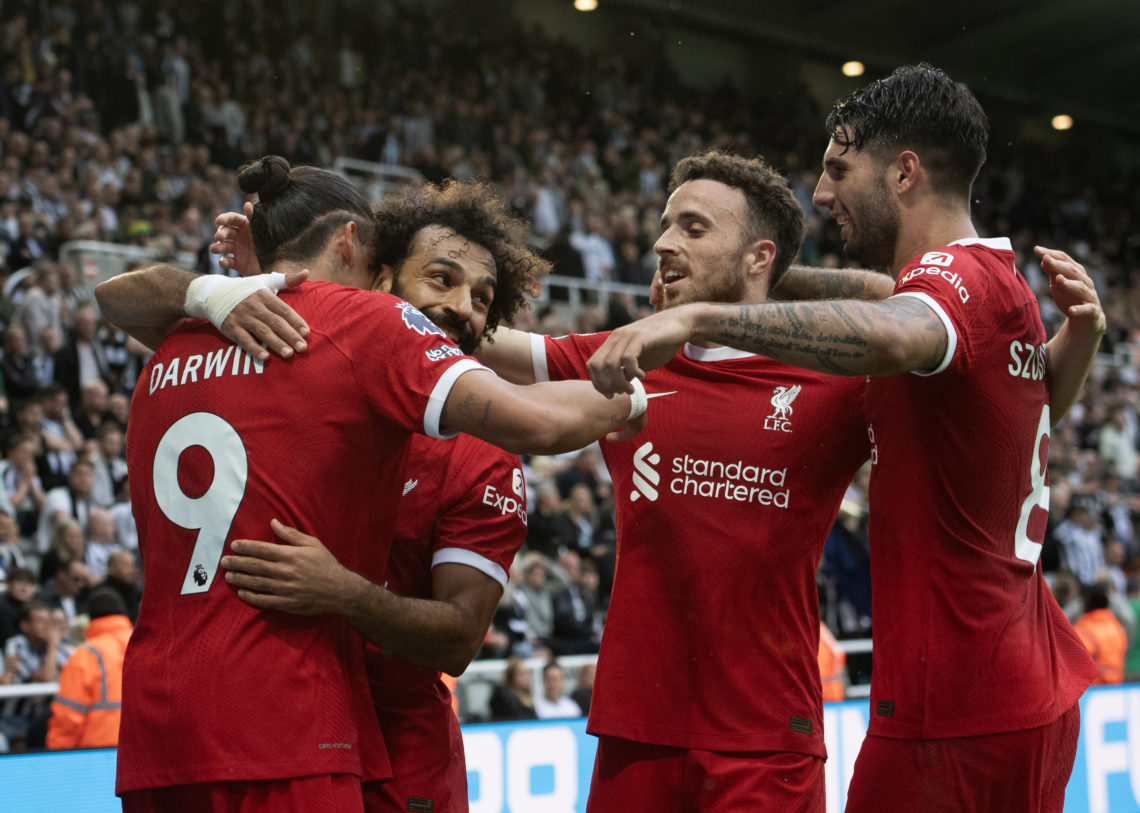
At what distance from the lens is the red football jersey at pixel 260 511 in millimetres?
2461

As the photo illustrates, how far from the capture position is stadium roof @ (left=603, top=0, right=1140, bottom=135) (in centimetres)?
2317

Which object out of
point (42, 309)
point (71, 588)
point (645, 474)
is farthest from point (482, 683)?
point (645, 474)

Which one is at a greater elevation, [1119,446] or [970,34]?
[970,34]

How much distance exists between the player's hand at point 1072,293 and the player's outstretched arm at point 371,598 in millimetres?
1640

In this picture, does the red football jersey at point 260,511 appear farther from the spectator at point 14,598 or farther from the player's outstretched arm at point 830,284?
the spectator at point 14,598

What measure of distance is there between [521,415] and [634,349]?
0.28 m

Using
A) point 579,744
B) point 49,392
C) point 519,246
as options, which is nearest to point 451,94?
point 49,392

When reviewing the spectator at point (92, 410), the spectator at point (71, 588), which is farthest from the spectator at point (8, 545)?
the spectator at point (92, 410)

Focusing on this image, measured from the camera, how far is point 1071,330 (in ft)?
10.3

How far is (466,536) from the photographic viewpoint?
3180 mm

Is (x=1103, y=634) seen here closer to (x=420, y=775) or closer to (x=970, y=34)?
(x=420, y=775)

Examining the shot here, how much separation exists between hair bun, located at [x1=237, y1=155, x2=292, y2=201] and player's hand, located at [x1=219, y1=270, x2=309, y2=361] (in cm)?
44

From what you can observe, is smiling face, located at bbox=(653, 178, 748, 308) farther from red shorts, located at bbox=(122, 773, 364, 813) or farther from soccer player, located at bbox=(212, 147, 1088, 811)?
red shorts, located at bbox=(122, 773, 364, 813)

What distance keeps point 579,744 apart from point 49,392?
6.09m
